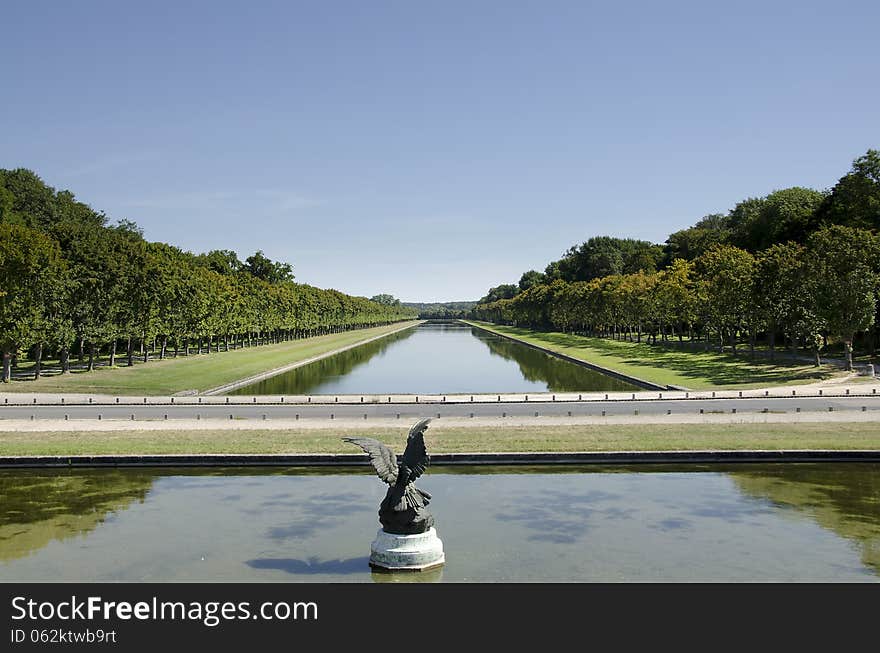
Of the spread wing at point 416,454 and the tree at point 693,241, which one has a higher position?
the tree at point 693,241

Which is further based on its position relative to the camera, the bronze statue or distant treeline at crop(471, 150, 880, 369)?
distant treeline at crop(471, 150, 880, 369)

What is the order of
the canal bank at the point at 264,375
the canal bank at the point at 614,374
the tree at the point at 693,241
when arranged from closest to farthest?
the canal bank at the point at 614,374, the canal bank at the point at 264,375, the tree at the point at 693,241

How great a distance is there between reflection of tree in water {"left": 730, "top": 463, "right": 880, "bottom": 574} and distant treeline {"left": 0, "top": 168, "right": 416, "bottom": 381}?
54689 millimetres

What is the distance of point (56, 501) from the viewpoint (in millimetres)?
25188

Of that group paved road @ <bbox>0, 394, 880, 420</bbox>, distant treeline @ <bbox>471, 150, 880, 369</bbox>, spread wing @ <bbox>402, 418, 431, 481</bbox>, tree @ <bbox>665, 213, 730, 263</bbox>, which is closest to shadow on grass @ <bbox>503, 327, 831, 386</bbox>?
distant treeline @ <bbox>471, 150, 880, 369</bbox>

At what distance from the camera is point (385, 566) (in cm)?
1875

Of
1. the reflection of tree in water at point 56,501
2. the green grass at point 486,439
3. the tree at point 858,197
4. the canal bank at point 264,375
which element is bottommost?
→ the reflection of tree in water at point 56,501

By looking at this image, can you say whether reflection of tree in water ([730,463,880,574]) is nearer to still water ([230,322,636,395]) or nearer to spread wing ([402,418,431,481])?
spread wing ([402,418,431,481])

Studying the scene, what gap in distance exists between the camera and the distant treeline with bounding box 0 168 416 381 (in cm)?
6247

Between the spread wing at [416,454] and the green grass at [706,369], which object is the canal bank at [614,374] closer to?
the green grass at [706,369]

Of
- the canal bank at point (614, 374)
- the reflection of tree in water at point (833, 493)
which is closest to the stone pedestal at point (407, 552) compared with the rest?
the reflection of tree in water at point (833, 493)

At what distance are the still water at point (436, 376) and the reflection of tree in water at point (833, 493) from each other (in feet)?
97.5

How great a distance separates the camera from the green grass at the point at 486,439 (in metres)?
31.5
